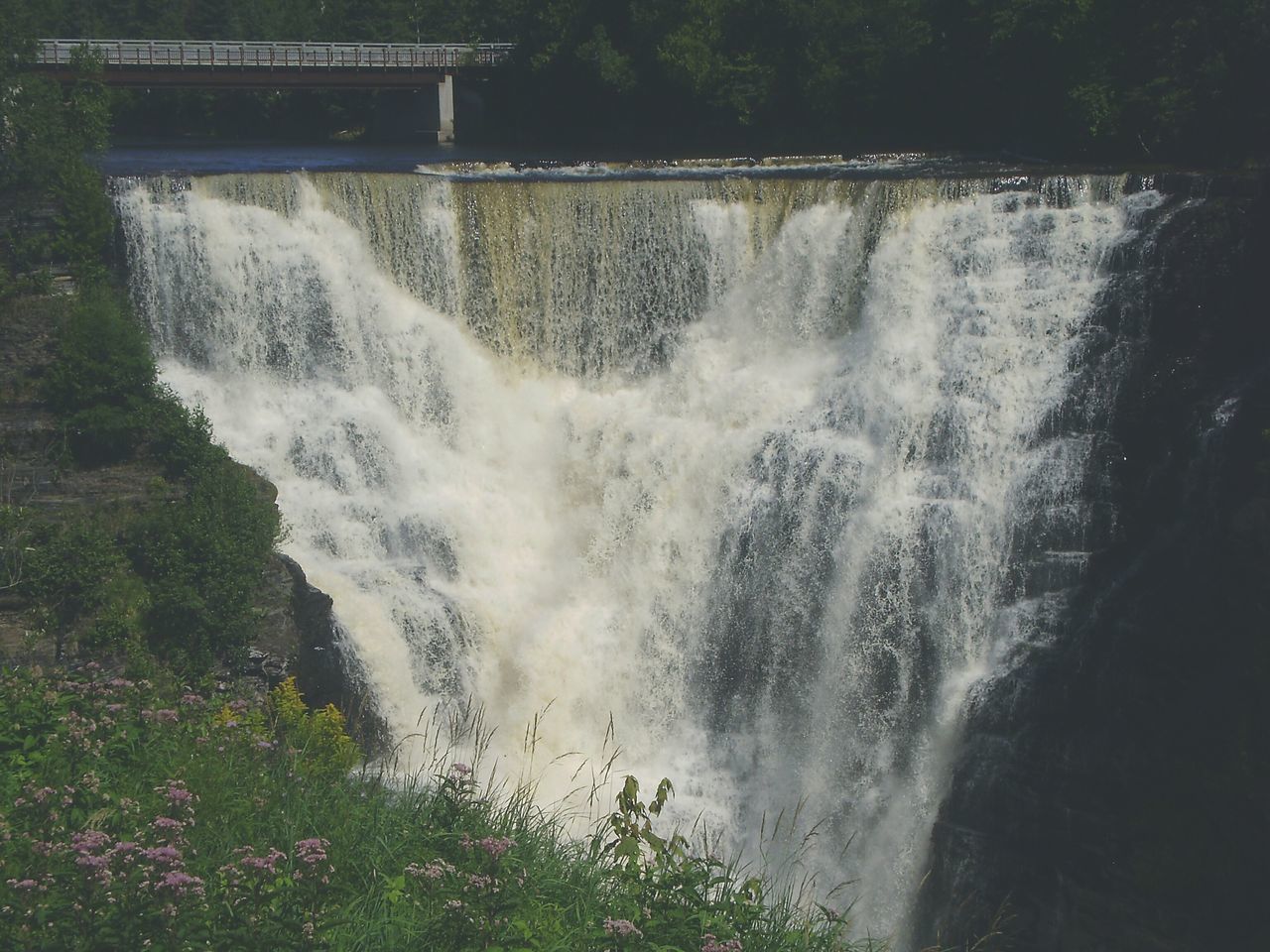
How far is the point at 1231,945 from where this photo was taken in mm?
17047

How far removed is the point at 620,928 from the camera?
7.05 meters

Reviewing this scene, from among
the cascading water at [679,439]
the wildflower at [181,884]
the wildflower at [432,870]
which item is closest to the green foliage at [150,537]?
the cascading water at [679,439]

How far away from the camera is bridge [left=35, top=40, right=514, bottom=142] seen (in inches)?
1761

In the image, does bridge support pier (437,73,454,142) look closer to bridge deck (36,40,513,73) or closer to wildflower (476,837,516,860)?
bridge deck (36,40,513,73)

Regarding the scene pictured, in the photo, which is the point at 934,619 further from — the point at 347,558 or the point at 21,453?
the point at 21,453

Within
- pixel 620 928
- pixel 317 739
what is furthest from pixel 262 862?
pixel 317 739

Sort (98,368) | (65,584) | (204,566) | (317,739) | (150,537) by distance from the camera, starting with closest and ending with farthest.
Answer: (317,739) < (65,584) < (204,566) < (150,537) < (98,368)

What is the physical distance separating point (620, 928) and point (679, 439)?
688 inches

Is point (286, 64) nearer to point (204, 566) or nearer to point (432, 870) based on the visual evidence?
point (204, 566)

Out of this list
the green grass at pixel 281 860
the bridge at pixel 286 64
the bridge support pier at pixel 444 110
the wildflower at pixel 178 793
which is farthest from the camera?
the bridge support pier at pixel 444 110

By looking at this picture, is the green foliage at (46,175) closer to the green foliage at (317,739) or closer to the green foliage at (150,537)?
the green foliage at (150,537)

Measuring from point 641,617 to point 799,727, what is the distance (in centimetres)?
312

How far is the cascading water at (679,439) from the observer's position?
2091 centimetres

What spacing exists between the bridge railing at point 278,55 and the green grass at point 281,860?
37945 millimetres
